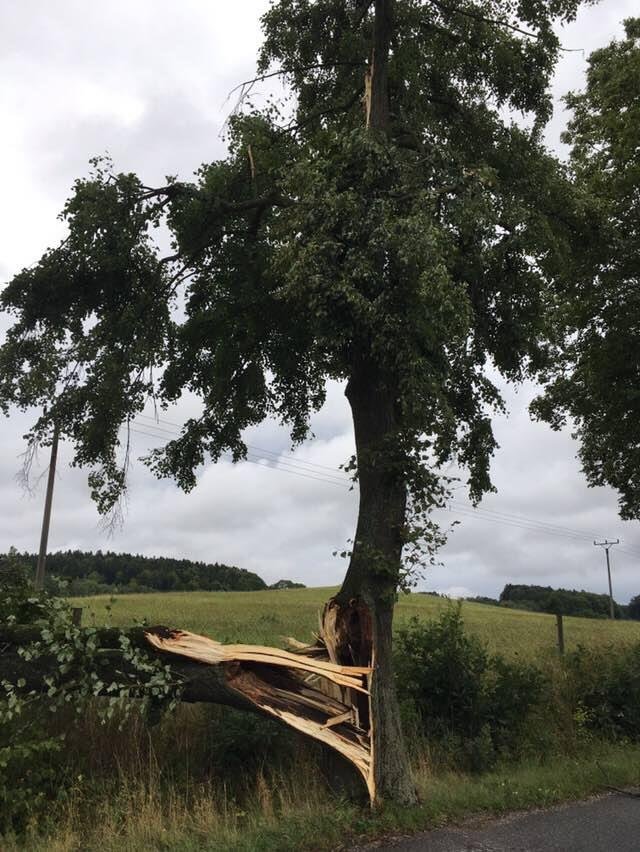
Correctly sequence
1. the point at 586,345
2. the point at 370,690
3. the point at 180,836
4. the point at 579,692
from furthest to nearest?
1. the point at 586,345
2. the point at 579,692
3. the point at 370,690
4. the point at 180,836

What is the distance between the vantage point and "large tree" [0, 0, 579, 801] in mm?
8703

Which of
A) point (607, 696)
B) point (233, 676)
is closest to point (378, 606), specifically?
point (233, 676)

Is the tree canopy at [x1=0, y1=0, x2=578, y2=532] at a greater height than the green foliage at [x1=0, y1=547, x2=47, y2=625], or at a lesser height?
greater

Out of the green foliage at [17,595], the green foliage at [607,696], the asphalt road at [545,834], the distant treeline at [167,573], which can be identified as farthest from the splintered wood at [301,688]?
the distant treeline at [167,573]

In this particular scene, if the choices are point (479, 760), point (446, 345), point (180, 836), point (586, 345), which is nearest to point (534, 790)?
point (479, 760)

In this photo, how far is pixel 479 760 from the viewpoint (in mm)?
10344

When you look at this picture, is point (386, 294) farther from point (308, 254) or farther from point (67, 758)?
point (67, 758)

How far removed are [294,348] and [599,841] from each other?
324 inches

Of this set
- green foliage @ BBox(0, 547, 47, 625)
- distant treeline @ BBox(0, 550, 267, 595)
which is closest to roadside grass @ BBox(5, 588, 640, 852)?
green foliage @ BBox(0, 547, 47, 625)

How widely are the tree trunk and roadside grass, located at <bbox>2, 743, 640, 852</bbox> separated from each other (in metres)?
0.63

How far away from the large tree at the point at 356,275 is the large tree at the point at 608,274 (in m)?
3.33

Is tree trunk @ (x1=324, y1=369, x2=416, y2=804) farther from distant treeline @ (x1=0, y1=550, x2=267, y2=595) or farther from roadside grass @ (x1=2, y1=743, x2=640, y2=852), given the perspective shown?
distant treeline @ (x1=0, y1=550, x2=267, y2=595)

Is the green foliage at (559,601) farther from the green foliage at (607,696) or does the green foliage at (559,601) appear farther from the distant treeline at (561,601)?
the green foliage at (607,696)

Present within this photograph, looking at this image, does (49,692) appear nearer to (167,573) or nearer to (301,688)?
(301,688)
